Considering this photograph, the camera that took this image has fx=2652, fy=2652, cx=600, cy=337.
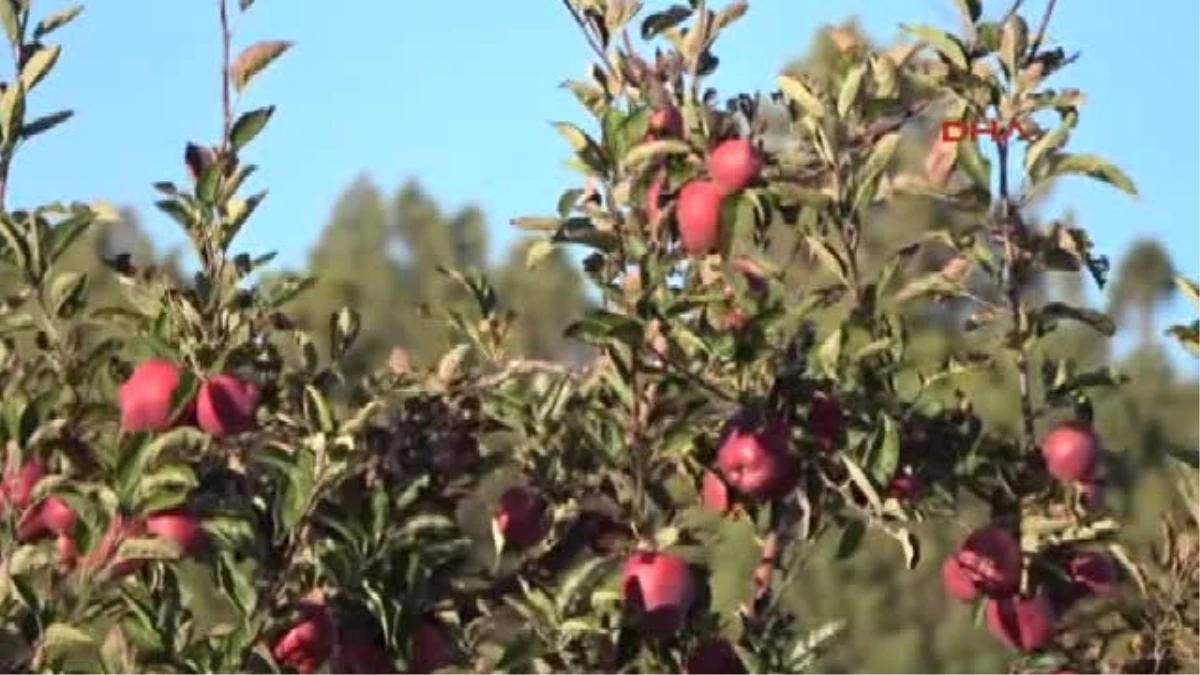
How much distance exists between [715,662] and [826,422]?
1.41ft

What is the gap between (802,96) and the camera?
13.7 feet

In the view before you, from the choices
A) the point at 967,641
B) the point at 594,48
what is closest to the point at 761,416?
the point at 594,48

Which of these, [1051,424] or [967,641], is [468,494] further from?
[967,641]

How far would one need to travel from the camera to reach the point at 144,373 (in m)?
4.10

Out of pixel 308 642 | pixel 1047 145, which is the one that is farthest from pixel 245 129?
pixel 1047 145

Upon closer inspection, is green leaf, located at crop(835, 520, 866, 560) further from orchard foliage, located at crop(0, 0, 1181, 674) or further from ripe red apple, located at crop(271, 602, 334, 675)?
ripe red apple, located at crop(271, 602, 334, 675)

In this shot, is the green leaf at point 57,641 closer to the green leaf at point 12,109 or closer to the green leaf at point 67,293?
the green leaf at point 67,293

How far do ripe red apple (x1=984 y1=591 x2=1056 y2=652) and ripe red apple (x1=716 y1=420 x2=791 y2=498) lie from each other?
1.45 ft

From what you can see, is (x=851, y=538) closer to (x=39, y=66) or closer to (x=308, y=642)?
(x=308, y=642)

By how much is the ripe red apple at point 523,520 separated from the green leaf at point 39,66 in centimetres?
106

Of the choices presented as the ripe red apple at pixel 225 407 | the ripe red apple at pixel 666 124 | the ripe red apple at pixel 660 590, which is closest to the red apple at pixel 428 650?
the ripe red apple at pixel 660 590

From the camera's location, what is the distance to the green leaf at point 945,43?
4230 mm

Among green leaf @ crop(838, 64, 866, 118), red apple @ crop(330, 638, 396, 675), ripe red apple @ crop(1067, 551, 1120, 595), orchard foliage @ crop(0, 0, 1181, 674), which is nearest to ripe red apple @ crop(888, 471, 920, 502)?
orchard foliage @ crop(0, 0, 1181, 674)

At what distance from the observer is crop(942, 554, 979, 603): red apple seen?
4.21 m
